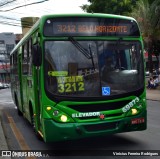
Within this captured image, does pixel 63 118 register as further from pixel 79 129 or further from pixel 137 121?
pixel 137 121

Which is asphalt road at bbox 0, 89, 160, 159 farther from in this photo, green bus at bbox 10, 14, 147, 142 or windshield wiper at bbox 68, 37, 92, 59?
windshield wiper at bbox 68, 37, 92, 59

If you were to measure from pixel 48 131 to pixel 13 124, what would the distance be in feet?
19.7

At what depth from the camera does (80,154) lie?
26.0ft

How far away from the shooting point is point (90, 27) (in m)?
8.08

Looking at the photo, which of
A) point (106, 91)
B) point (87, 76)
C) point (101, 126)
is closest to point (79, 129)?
point (101, 126)

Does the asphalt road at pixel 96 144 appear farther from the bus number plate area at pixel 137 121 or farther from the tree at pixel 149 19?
the tree at pixel 149 19

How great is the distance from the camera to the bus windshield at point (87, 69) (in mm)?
7703

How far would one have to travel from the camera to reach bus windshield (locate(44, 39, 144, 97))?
7.70 metres

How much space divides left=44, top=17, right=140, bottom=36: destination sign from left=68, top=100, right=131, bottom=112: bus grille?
1.48 meters

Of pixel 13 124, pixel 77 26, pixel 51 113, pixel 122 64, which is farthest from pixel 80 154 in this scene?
pixel 13 124

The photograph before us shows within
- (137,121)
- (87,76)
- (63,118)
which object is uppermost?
(87,76)

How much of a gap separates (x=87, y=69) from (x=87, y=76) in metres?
0.14

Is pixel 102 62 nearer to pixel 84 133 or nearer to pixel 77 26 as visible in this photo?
pixel 77 26

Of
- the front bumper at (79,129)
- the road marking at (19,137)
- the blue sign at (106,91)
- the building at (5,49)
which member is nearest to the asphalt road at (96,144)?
the road marking at (19,137)
